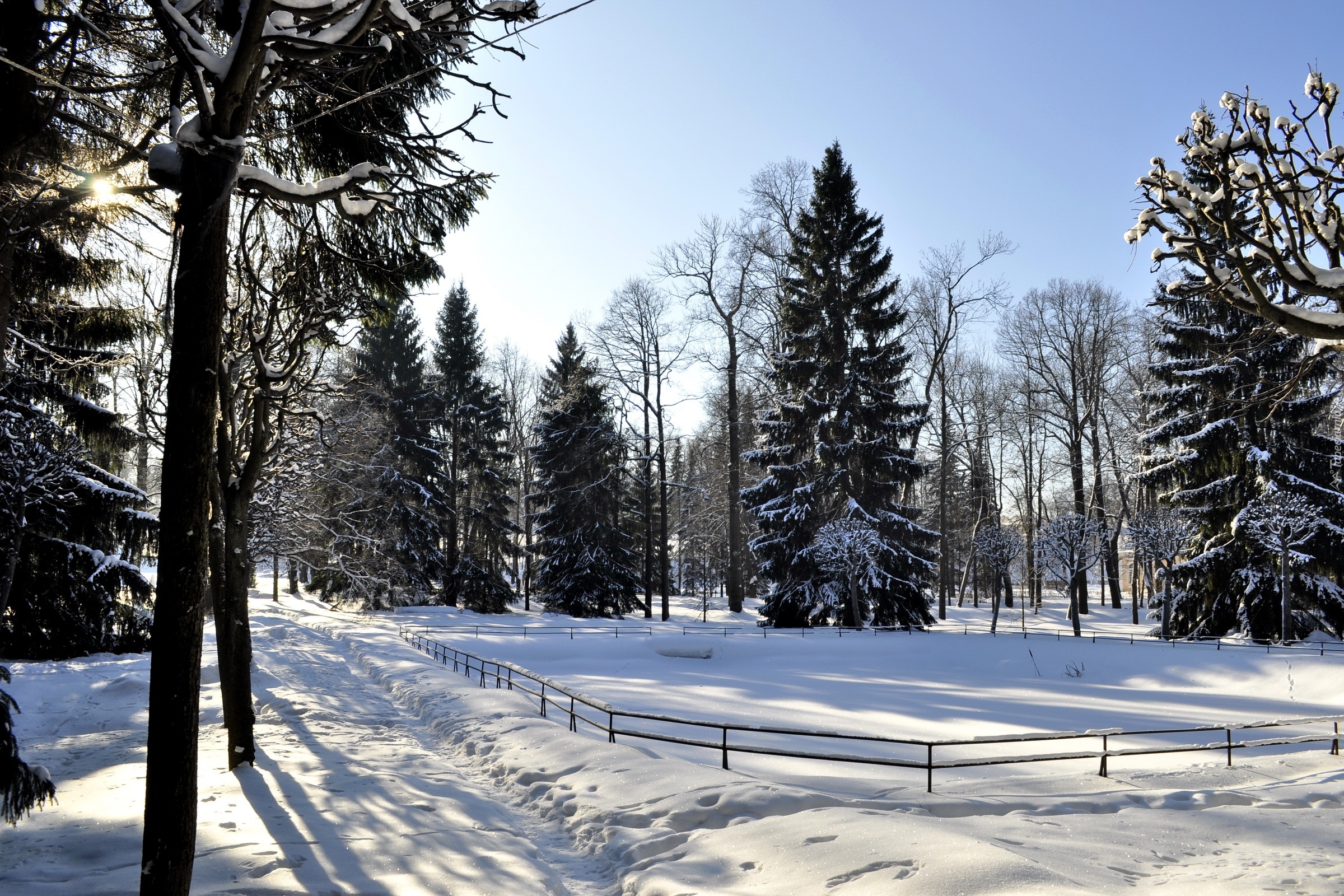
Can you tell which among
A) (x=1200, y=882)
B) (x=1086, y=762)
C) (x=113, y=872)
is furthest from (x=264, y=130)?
(x=1086, y=762)

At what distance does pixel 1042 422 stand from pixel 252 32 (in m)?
45.8

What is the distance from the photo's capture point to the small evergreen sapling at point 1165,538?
94.4 ft

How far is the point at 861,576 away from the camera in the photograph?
31578mm

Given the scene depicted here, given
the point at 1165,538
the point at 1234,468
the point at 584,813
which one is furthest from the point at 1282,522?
the point at 584,813

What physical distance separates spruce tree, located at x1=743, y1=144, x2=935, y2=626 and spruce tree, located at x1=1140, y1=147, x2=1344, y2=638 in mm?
8970

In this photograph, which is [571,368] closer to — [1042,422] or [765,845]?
[1042,422]

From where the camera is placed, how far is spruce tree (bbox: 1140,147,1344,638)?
82.1ft

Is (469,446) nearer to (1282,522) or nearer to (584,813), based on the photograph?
(1282,522)

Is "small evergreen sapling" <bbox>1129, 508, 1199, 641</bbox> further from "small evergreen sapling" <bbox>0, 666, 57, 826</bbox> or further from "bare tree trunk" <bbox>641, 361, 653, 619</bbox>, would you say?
"small evergreen sapling" <bbox>0, 666, 57, 826</bbox>

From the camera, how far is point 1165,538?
31.1m

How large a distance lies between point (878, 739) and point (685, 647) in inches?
680

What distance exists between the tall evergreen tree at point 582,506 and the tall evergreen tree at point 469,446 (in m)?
2.87

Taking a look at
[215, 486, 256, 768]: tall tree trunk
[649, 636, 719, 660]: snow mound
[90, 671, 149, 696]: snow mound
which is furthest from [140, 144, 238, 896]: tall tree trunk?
[649, 636, 719, 660]: snow mound

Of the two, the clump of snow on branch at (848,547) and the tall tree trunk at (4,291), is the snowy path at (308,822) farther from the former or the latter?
the clump of snow on branch at (848,547)
